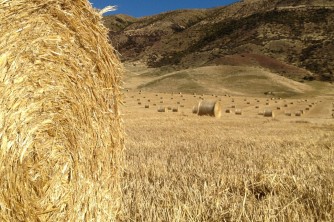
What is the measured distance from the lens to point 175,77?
61969 mm

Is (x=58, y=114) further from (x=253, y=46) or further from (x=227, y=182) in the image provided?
(x=253, y=46)

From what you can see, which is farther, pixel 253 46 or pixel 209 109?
pixel 253 46

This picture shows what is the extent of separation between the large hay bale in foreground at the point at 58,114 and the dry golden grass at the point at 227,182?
59cm

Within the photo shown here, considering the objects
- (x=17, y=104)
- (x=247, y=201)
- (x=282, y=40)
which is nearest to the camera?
(x=17, y=104)

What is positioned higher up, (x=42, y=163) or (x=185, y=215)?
(x=42, y=163)

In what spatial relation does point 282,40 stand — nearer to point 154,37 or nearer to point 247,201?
point 154,37

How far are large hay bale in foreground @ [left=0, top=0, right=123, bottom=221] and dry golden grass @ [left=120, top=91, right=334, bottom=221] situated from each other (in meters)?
0.59

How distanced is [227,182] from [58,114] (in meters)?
2.44

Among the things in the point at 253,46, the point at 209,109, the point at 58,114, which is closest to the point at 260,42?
the point at 253,46

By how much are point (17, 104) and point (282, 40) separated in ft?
263

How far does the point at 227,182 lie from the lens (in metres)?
5.34

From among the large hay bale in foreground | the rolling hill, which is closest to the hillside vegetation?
the rolling hill

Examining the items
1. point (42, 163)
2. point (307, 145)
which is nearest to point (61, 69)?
point (42, 163)

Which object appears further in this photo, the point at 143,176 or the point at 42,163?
the point at 143,176
